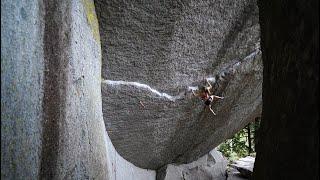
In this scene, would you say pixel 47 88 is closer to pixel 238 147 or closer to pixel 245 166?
pixel 245 166

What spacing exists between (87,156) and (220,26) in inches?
74.7

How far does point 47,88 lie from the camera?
1.85m

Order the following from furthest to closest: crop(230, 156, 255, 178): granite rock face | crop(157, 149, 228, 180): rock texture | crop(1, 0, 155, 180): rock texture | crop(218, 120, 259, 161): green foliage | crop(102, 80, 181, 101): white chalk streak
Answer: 1. crop(218, 120, 259, 161): green foliage
2. crop(230, 156, 255, 178): granite rock face
3. crop(157, 149, 228, 180): rock texture
4. crop(102, 80, 181, 101): white chalk streak
5. crop(1, 0, 155, 180): rock texture

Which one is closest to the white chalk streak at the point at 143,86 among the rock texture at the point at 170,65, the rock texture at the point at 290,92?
the rock texture at the point at 170,65

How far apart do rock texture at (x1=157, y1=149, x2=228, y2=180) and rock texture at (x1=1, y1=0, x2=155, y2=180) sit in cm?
494

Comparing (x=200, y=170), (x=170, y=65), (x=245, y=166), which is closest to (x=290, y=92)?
(x=170, y=65)

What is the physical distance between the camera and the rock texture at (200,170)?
7.79 metres

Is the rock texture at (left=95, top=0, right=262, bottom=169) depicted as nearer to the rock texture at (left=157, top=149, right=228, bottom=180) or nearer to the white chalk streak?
the white chalk streak

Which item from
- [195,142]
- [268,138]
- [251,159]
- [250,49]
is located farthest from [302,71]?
[251,159]

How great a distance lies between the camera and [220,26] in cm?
382

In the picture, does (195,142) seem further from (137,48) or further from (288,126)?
(288,126)

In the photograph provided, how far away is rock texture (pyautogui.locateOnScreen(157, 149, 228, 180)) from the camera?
7.79 meters

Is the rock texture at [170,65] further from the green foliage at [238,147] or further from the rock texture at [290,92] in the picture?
the green foliage at [238,147]

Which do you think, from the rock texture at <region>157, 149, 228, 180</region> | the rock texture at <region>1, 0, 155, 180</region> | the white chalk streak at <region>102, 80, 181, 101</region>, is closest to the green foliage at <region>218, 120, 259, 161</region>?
the rock texture at <region>157, 149, 228, 180</region>
